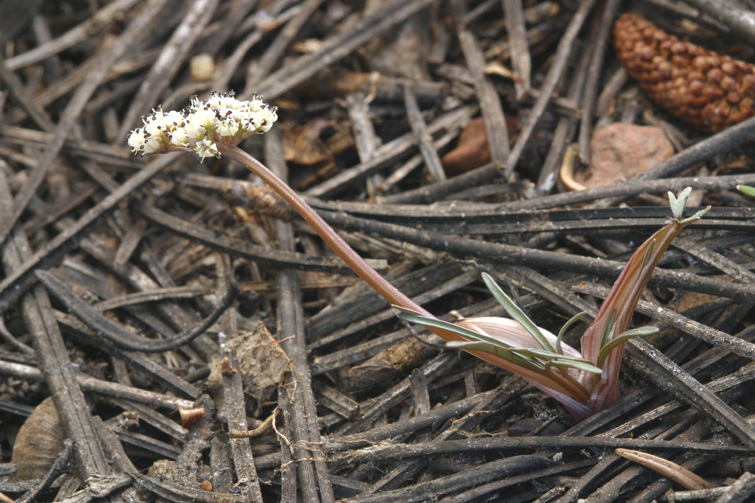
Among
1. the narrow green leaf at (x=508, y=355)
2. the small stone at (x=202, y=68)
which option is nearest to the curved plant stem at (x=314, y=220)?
the narrow green leaf at (x=508, y=355)

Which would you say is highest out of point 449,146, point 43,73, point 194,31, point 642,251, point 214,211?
point 43,73

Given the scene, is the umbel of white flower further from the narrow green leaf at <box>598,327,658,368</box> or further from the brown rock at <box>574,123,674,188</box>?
the brown rock at <box>574,123,674,188</box>

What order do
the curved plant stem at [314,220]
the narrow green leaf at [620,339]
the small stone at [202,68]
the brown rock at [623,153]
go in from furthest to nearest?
the small stone at [202,68]
the brown rock at [623,153]
the curved plant stem at [314,220]
the narrow green leaf at [620,339]

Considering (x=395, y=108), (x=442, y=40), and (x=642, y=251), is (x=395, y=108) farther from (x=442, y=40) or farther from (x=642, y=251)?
(x=642, y=251)

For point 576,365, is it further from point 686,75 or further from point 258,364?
point 686,75

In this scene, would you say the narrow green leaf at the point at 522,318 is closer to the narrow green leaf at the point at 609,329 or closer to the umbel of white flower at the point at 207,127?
the narrow green leaf at the point at 609,329

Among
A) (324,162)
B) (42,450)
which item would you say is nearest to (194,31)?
(324,162)
